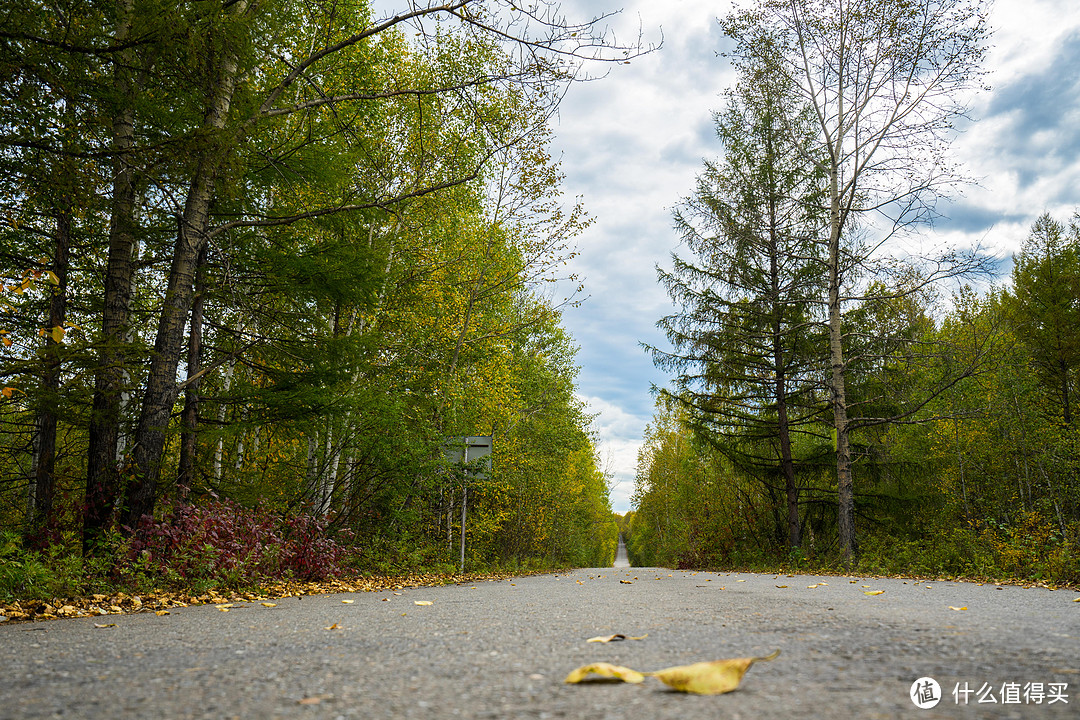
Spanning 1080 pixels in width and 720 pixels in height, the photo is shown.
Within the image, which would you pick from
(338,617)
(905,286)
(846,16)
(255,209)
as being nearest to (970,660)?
(338,617)

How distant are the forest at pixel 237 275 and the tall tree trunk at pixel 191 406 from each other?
0.15 feet

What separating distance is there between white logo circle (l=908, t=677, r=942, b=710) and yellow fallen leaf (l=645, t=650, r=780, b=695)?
0.50 metres

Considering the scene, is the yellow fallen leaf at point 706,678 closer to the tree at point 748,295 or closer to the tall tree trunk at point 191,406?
the tall tree trunk at point 191,406

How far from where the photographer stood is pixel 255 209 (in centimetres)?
888

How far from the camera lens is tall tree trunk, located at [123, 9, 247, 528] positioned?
6.74 metres

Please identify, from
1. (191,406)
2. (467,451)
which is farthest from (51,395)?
(467,451)

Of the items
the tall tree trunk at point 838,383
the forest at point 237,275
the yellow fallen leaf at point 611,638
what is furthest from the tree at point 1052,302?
the yellow fallen leaf at point 611,638

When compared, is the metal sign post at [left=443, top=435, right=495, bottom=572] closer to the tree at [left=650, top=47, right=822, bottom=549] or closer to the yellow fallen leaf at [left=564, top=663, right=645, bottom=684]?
the tree at [left=650, top=47, right=822, bottom=549]

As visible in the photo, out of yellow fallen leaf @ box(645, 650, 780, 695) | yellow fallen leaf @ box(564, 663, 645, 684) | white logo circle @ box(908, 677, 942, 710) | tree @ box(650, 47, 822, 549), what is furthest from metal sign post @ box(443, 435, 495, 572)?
white logo circle @ box(908, 677, 942, 710)

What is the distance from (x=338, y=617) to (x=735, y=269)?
15831mm

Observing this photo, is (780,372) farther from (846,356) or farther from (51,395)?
(51,395)

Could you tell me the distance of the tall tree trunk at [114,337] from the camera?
657 cm

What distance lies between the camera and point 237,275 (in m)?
8.77

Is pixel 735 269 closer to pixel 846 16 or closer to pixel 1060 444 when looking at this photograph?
pixel 846 16
